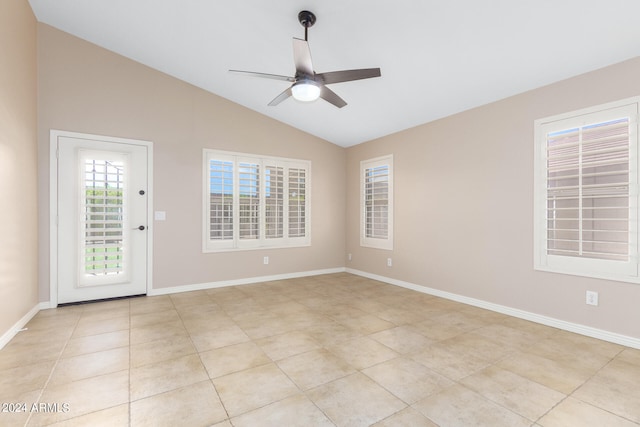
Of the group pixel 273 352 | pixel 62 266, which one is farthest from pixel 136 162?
pixel 273 352

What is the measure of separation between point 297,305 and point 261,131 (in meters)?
3.01

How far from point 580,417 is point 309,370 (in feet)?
5.52

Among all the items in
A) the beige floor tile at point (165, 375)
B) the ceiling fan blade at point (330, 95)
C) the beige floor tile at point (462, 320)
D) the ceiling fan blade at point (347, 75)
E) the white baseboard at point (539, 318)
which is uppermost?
the ceiling fan blade at point (347, 75)

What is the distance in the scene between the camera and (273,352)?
2.57 metres

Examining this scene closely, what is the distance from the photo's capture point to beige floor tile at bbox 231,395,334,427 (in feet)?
5.56

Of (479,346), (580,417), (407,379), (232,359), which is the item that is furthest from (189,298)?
(580,417)

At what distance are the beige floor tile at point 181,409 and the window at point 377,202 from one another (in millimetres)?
3808

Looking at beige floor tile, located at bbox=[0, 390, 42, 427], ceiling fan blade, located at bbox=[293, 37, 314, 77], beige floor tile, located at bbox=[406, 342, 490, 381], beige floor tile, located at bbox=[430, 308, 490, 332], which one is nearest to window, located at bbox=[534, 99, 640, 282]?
beige floor tile, located at bbox=[430, 308, 490, 332]

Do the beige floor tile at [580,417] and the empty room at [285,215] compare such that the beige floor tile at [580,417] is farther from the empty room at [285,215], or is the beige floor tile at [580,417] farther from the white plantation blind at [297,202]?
the white plantation blind at [297,202]

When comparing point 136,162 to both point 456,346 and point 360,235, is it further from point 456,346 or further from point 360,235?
point 456,346

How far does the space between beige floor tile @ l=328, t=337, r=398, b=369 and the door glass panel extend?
10.7ft

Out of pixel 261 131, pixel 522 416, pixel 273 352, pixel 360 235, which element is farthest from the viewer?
pixel 360 235

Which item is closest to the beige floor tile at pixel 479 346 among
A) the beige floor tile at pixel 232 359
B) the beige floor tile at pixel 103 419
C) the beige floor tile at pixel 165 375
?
the beige floor tile at pixel 232 359

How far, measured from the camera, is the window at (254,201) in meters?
4.79
